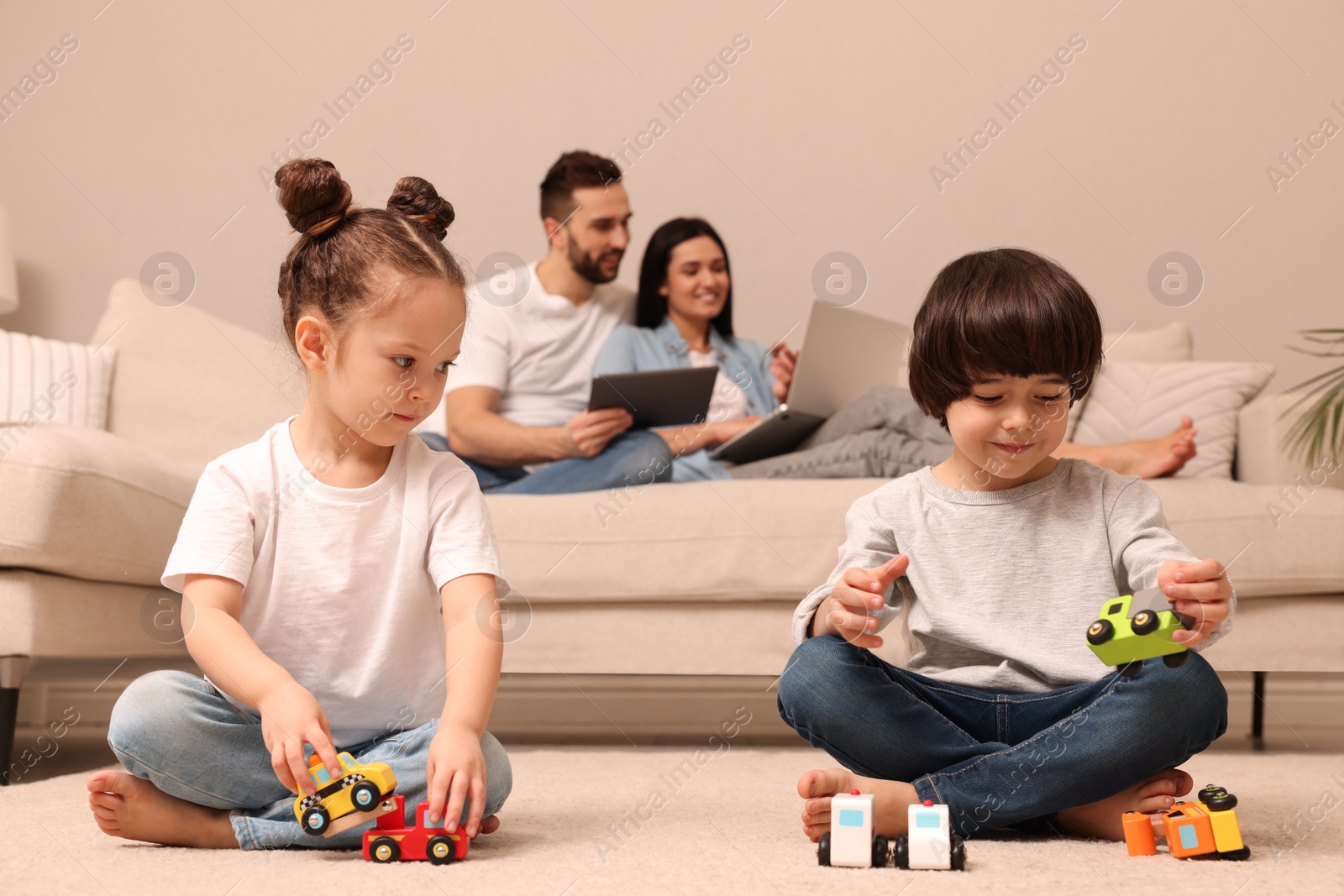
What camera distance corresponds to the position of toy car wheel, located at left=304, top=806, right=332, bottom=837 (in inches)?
30.1

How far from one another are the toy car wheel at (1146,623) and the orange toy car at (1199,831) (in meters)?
0.16

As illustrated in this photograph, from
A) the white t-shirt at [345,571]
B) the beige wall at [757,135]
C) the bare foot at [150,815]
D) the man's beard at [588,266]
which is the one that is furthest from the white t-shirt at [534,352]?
the bare foot at [150,815]

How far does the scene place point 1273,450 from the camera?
5.80 feet

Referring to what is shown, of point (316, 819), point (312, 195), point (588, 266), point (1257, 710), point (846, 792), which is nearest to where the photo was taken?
point (316, 819)

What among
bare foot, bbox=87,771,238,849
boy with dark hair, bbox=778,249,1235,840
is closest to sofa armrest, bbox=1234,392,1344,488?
boy with dark hair, bbox=778,249,1235,840

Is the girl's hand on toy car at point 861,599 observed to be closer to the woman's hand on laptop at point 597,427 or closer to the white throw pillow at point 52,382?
the woman's hand on laptop at point 597,427

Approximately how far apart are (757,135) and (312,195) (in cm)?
192

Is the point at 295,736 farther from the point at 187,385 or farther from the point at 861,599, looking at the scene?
the point at 187,385

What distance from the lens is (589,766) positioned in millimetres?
1312

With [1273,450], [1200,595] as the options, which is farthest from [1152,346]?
[1200,595]

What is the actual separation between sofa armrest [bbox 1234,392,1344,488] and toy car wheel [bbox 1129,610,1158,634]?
3.60ft

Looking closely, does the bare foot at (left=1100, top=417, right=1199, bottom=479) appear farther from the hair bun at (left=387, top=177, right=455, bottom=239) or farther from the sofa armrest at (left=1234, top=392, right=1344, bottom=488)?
the hair bun at (left=387, top=177, right=455, bottom=239)

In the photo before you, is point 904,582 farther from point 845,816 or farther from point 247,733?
point 247,733

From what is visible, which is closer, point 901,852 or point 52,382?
point 901,852
